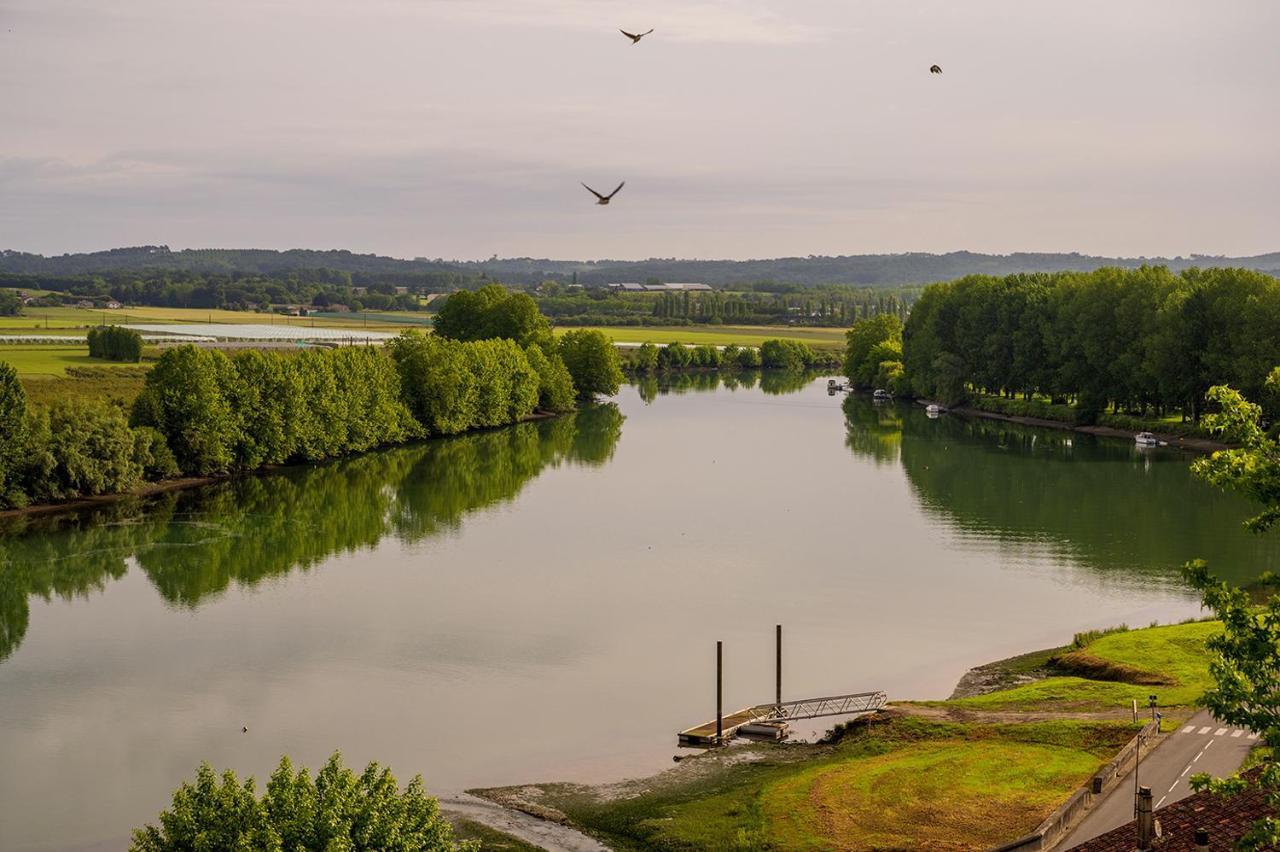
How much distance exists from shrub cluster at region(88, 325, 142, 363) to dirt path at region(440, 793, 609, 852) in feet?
350

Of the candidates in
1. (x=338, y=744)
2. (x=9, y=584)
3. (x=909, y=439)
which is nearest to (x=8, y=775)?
(x=338, y=744)

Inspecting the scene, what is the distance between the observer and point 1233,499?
75938 millimetres

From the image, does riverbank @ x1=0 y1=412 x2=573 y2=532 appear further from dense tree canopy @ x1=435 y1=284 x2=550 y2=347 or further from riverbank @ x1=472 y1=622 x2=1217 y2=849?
dense tree canopy @ x1=435 y1=284 x2=550 y2=347

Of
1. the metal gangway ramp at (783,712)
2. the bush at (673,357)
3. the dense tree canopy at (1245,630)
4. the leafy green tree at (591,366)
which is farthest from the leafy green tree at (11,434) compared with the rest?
the bush at (673,357)

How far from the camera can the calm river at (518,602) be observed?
36125 mm

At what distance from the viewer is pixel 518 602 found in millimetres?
50844

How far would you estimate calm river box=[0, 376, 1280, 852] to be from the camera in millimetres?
36125

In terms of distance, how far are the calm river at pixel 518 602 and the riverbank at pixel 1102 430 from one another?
642cm

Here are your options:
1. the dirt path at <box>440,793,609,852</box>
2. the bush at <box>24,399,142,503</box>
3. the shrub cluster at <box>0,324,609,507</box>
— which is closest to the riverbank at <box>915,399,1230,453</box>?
the shrub cluster at <box>0,324,609,507</box>

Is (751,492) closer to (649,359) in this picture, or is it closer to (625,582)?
(625,582)

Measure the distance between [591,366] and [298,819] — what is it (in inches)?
4693

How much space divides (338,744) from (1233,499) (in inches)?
2151

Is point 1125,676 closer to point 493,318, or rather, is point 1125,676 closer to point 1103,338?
point 1103,338

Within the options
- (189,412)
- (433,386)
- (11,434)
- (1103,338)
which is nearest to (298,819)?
(11,434)
